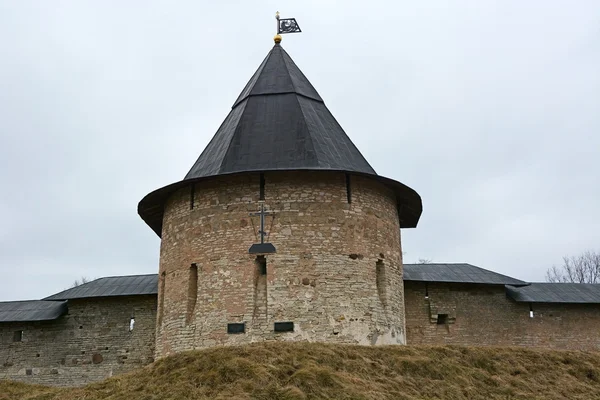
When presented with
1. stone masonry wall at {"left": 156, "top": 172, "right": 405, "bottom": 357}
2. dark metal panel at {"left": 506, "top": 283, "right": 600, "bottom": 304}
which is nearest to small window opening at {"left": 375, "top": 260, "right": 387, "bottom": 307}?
stone masonry wall at {"left": 156, "top": 172, "right": 405, "bottom": 357}

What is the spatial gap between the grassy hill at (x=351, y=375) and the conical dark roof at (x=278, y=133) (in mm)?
3598

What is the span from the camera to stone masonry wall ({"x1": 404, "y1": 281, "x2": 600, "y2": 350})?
1538cm

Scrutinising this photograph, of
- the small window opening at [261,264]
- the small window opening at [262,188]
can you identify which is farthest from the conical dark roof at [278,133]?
the small window opening at [261,264]

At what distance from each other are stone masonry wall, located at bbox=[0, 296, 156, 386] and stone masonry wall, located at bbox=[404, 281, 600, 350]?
591 centimetres

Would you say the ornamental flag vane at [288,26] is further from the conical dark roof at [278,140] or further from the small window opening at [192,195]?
the small window opening at [192,195]

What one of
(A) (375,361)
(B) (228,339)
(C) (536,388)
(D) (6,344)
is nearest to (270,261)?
(B) (228,339)

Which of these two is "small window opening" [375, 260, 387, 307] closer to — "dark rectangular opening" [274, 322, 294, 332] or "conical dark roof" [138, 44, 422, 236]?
"conical dark roof" [138, 44, 422, 236]

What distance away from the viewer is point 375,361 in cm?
1068

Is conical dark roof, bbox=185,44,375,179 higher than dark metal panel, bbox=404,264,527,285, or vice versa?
conical dark roof, bbox=185,44,375,179

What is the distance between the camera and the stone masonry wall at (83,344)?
1541 centimetres

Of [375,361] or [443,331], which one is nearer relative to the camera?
[375,361]

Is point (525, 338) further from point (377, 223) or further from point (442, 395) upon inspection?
point (442, 395)

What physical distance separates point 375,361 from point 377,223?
10.7ft

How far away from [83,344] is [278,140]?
21.6ft
